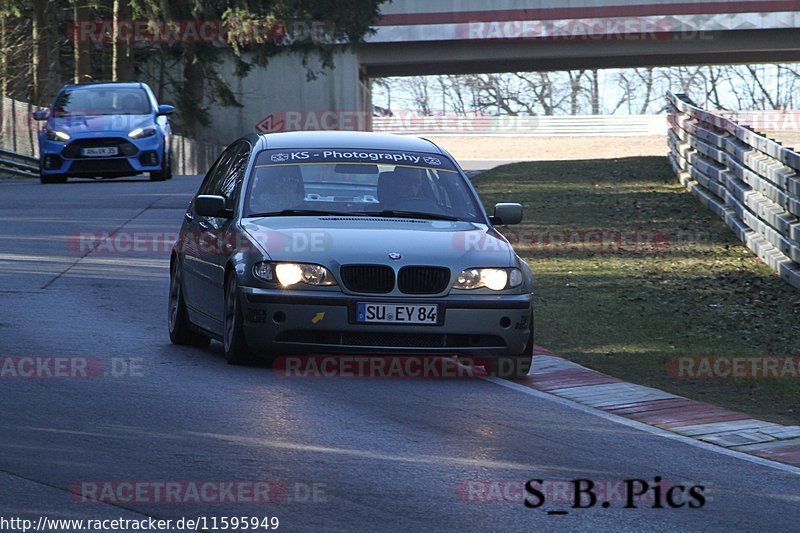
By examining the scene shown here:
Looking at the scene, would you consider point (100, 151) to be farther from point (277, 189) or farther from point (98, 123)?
point (277, 189)

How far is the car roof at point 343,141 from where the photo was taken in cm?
1087

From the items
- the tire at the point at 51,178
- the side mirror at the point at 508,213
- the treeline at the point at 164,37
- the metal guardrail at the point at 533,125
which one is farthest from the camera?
the metal guardrail at the point at 533,125

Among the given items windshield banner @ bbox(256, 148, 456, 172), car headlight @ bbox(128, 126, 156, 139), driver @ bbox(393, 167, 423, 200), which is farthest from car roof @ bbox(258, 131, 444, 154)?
car headlight @ bbox(128, 126, 156, 139)

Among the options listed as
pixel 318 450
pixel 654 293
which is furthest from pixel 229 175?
pixel 654 293

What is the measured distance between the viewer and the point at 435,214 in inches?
414

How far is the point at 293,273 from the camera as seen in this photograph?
945 cm

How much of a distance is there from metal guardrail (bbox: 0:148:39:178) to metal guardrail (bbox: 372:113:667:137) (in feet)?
138

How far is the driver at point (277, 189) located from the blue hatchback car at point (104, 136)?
55.3 ft

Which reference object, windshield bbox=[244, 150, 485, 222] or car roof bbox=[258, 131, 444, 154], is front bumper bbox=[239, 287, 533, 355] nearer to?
windshield bbox=[244, 150, 485, 222]

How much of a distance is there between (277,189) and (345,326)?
152 cm

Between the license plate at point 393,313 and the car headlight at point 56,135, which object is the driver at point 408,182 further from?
the car headlight at point 56,135

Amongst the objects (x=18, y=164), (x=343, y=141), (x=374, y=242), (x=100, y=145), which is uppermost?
(x=343, y=141)

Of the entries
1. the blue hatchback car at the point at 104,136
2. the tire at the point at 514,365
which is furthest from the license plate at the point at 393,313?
the blue hatchback car at the point at 104,136

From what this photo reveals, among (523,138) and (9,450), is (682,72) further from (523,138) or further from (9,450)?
(9,450)
